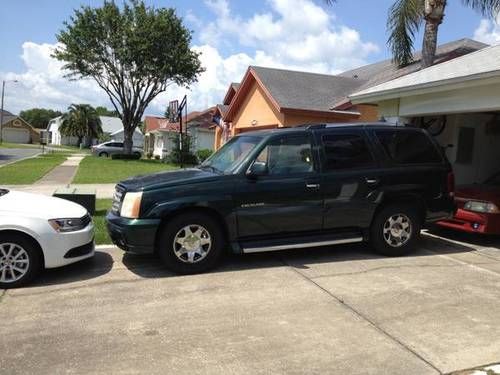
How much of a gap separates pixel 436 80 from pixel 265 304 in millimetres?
5868

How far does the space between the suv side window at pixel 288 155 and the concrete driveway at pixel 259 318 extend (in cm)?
129

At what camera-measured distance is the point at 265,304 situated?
18.0ft

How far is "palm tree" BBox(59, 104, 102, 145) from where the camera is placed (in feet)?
282

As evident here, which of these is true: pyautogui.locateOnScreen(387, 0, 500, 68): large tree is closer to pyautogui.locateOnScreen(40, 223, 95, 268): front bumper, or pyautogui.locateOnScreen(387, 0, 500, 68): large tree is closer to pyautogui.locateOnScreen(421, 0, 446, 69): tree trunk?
pyautogui.locateOnScreen(421, 0, 446, 69): tree trunk

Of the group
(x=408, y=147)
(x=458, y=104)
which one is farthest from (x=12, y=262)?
(x=458, y=104)

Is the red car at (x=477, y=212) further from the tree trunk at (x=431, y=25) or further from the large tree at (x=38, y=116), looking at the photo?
the large tree at (x=38, y=116)

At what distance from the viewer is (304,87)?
2084 centimetres

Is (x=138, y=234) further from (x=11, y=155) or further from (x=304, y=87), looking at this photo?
(x=11, y=155)

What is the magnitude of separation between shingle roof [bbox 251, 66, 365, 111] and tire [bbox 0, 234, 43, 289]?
43.4 ft

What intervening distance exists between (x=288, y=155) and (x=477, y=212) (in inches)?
141

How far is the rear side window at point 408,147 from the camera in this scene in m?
7.68

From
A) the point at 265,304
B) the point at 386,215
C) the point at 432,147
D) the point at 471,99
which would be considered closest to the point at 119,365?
the point at 265,304

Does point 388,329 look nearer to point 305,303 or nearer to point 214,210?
point 305,303

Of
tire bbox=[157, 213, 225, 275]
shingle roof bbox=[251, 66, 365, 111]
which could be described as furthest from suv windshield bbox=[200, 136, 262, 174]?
shingle roof bbox=[251, 66, 365, 111]
